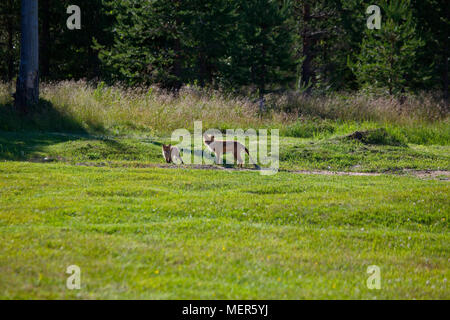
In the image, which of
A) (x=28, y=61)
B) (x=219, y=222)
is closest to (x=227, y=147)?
(x=219, y=222)

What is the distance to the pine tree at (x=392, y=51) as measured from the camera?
24438 mm

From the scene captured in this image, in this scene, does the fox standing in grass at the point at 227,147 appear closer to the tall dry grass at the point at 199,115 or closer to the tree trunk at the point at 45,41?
the tall dry grass at the point at 199,115

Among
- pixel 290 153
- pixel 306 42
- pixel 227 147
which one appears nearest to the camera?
pixel 227 147

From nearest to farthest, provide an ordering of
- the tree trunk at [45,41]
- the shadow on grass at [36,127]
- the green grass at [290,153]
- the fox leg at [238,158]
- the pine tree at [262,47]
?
the fox leg at [238,158], the green grass at [290,153], the shadow on grass at [36,127], the pine tree at [262,47], the tree trunk at [45,41]

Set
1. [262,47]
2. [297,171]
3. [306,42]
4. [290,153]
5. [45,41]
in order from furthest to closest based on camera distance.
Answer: [306,42]
[45,41]
[262,47]
[290,153]
[297,171]

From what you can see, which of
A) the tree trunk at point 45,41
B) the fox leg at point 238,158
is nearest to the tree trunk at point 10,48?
Result: the tree trunk at point 45,41

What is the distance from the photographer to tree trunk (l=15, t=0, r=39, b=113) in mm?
16266

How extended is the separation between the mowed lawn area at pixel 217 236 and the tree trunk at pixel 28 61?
7.07 meters

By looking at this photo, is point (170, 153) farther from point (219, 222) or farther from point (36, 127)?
point (36, 127)

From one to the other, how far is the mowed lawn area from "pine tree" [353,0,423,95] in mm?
16686

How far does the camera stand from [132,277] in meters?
4.73

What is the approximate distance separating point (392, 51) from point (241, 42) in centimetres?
781

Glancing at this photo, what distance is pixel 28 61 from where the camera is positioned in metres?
16.5

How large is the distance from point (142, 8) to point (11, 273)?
22959 millimetres
